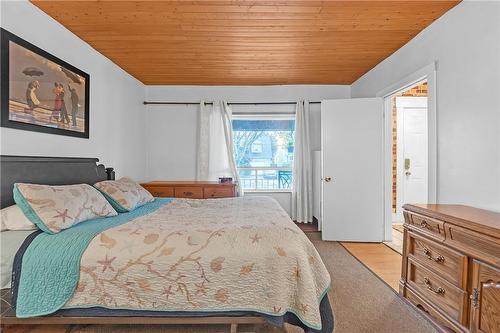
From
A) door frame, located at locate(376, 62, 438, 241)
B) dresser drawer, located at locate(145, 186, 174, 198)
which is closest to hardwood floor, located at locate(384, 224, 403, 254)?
door frame, located at locate(376, 62, 438, 241)

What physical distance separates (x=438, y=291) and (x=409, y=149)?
354 centimetres

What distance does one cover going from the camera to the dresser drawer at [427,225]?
181 cm

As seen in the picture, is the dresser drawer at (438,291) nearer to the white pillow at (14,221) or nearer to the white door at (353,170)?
the white door at (353,170)

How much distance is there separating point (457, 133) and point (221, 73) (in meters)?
2.88

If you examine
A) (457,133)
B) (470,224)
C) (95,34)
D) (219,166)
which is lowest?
(470,224)

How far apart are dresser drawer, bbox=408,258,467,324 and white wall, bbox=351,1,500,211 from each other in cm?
64

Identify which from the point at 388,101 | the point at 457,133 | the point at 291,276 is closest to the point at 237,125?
the point at 388,101

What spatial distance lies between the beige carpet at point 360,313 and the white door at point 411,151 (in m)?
2.62

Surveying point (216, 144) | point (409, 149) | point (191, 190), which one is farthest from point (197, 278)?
point (409, 149)

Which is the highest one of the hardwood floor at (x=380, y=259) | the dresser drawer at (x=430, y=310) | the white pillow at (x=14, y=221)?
the white pillow at (x=14, y=221)

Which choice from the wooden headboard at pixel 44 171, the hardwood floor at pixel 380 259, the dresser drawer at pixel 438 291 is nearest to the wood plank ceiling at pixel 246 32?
the wooden headboard at pixel 44 171

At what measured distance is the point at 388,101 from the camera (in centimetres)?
369

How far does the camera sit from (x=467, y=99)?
2133mm

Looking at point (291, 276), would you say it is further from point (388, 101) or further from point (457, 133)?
point (388, 101)
